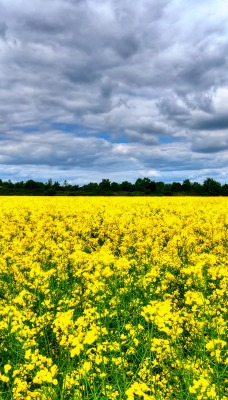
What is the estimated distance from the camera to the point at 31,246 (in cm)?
937

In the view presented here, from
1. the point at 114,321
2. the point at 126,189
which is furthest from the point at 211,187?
the point at 114,321

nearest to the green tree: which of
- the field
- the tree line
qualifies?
the tree line

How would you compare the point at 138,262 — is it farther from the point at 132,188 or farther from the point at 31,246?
the point at 132,188

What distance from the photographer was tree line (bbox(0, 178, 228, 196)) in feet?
197

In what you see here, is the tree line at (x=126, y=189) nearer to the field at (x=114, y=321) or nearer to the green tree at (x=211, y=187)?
the green tree at (x=211, y=187)

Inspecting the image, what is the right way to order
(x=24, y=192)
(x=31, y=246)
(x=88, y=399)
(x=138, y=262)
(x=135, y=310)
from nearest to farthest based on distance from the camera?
1. (x=88, y=399)
2. (x=135, y=310)
3. (x=138, y=262)
4. (x=31, y=246)
5. (x=24, y=192)

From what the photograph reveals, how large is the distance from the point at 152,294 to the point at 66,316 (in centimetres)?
234

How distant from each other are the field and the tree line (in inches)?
1899

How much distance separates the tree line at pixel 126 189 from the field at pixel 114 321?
48234 mm

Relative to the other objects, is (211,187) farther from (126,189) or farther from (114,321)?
(114,321)

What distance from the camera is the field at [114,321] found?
11.2 feet

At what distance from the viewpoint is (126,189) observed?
65688 mm

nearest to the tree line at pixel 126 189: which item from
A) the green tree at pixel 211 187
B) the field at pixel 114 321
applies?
the green tree at pixel 211 187

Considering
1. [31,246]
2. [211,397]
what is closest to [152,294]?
[211,397]
